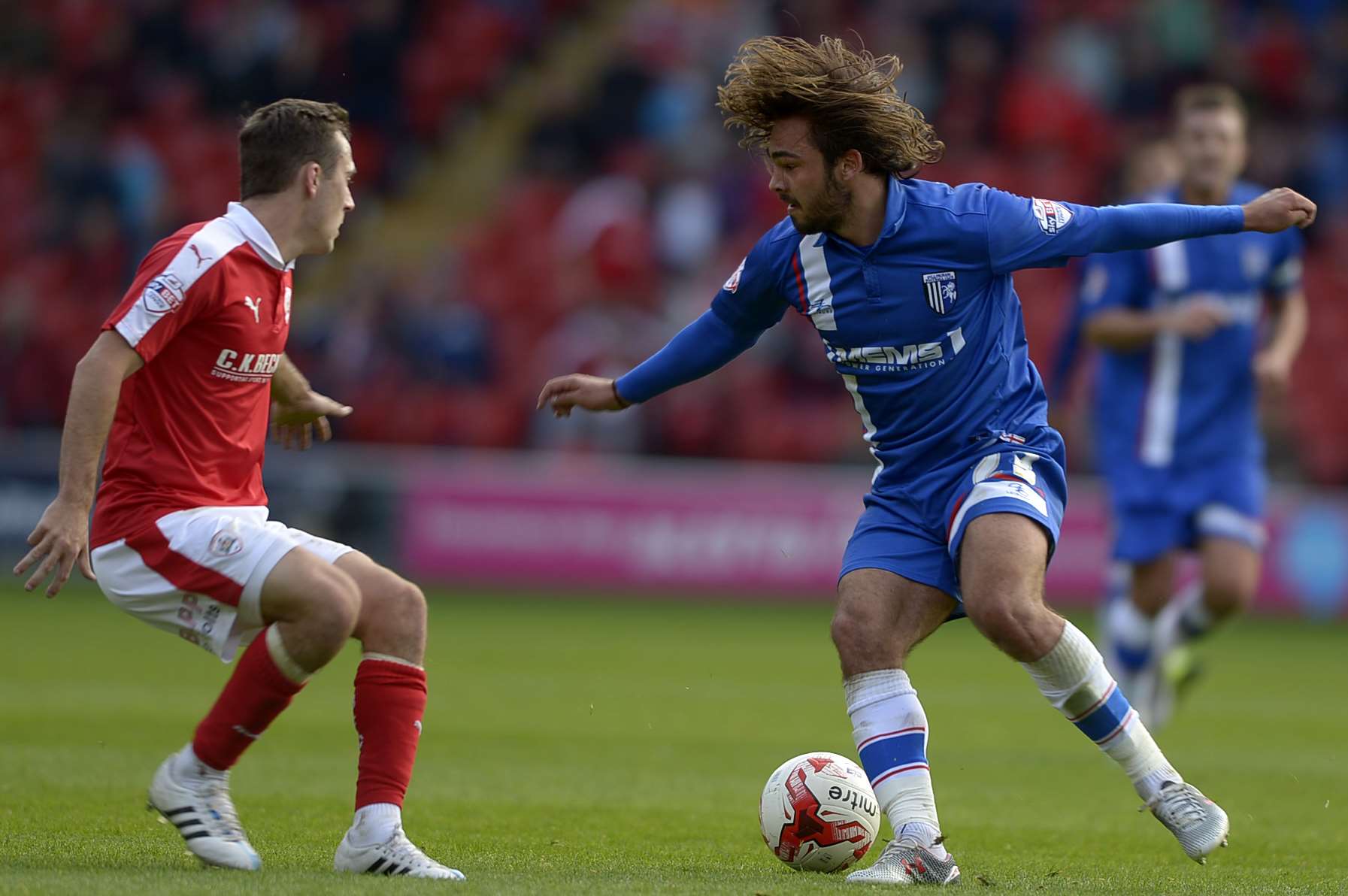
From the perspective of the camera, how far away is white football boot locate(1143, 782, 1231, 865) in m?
4.80

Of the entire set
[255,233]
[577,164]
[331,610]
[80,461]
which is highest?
[577,164]

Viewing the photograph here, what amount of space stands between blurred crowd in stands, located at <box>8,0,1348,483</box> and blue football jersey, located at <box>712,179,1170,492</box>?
369 inches

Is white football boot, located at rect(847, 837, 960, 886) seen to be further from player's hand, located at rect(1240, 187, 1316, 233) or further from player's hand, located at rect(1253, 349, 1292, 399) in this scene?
player's hand, located at rect(1253, 349, 1292, 399)

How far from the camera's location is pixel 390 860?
4.42m

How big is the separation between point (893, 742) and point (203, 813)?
5.86ft

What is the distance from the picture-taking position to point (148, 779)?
20.9ft

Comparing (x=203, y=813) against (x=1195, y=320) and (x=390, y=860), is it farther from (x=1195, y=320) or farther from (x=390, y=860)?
(x=1195, y=320)

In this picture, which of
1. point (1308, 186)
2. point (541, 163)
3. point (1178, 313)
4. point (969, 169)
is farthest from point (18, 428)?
point (1308, 186)

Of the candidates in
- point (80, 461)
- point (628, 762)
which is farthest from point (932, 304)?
point (628, 762)

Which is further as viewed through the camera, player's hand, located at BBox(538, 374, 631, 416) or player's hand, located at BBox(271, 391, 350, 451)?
player's hand, located at BBox(271, 391, 350, 451)

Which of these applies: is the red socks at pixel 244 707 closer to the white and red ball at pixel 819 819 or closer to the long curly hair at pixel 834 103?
the white and red ball at pixel 819 819

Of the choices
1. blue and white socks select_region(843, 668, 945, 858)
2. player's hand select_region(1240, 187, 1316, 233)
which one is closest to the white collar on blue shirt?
blue and white socks select_region(843, 668, 945, 858)

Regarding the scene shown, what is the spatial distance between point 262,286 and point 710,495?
10.8 m

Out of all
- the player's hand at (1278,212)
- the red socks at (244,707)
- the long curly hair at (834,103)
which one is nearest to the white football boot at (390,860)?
the red socks at (244,707)
